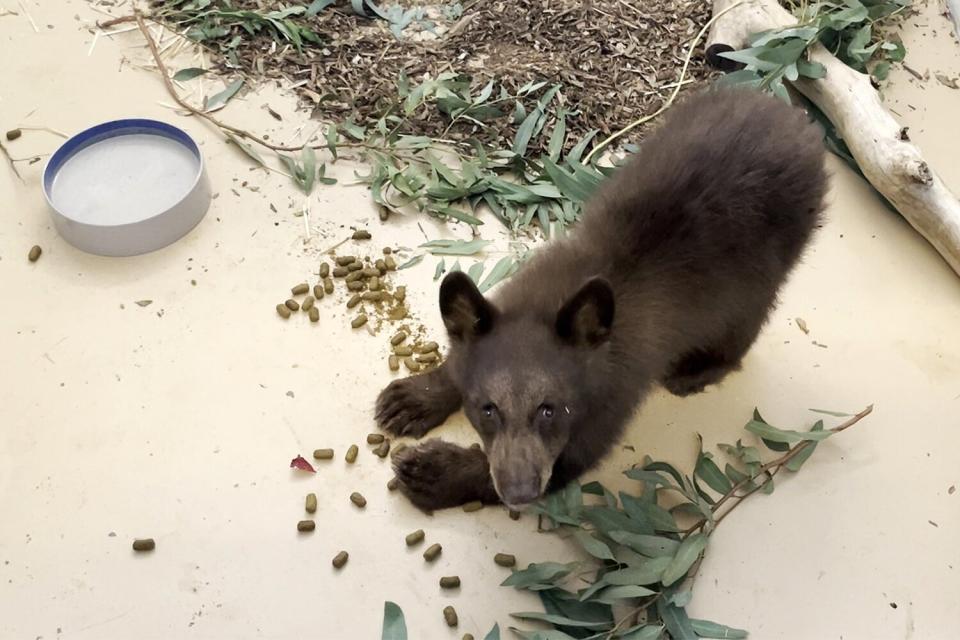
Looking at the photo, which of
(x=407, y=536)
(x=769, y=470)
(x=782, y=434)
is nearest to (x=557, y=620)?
(x=407, y=536)

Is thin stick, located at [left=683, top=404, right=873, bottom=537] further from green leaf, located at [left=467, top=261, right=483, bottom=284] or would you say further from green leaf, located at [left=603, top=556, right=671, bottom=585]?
green leaf, located at [left=467, top=261, right=483, bottom=284]

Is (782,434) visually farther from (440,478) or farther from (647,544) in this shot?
(440,478)

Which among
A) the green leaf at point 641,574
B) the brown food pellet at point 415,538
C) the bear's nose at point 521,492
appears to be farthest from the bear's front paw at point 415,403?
the green leaf at point 641,574

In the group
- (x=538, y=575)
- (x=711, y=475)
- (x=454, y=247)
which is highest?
(x=454, y=247)

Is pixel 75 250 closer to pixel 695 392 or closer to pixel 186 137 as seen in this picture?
pixel 186 137

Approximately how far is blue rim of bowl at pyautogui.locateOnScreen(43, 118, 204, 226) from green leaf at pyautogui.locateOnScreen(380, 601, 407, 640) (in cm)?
210

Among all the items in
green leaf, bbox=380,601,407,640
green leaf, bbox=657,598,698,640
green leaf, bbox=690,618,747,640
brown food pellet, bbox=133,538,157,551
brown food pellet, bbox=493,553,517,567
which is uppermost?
green leaf, bbox=657,598,698,640

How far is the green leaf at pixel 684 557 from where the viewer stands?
309 cm

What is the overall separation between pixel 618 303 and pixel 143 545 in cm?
197

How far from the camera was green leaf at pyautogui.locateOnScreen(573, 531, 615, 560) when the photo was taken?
3.17m

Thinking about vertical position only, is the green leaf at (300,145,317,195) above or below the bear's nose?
below

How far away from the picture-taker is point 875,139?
425cm

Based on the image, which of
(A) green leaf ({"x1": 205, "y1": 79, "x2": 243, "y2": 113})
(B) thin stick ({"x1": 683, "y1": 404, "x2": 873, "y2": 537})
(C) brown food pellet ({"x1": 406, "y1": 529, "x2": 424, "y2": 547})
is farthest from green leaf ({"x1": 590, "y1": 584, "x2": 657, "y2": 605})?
(A) green leaf ({"x1": 205, "y1": 79, "x2": 243, "y2": 113})

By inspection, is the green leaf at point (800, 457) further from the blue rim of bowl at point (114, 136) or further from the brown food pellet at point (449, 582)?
the blue rim of bowl at point (114, 136)
